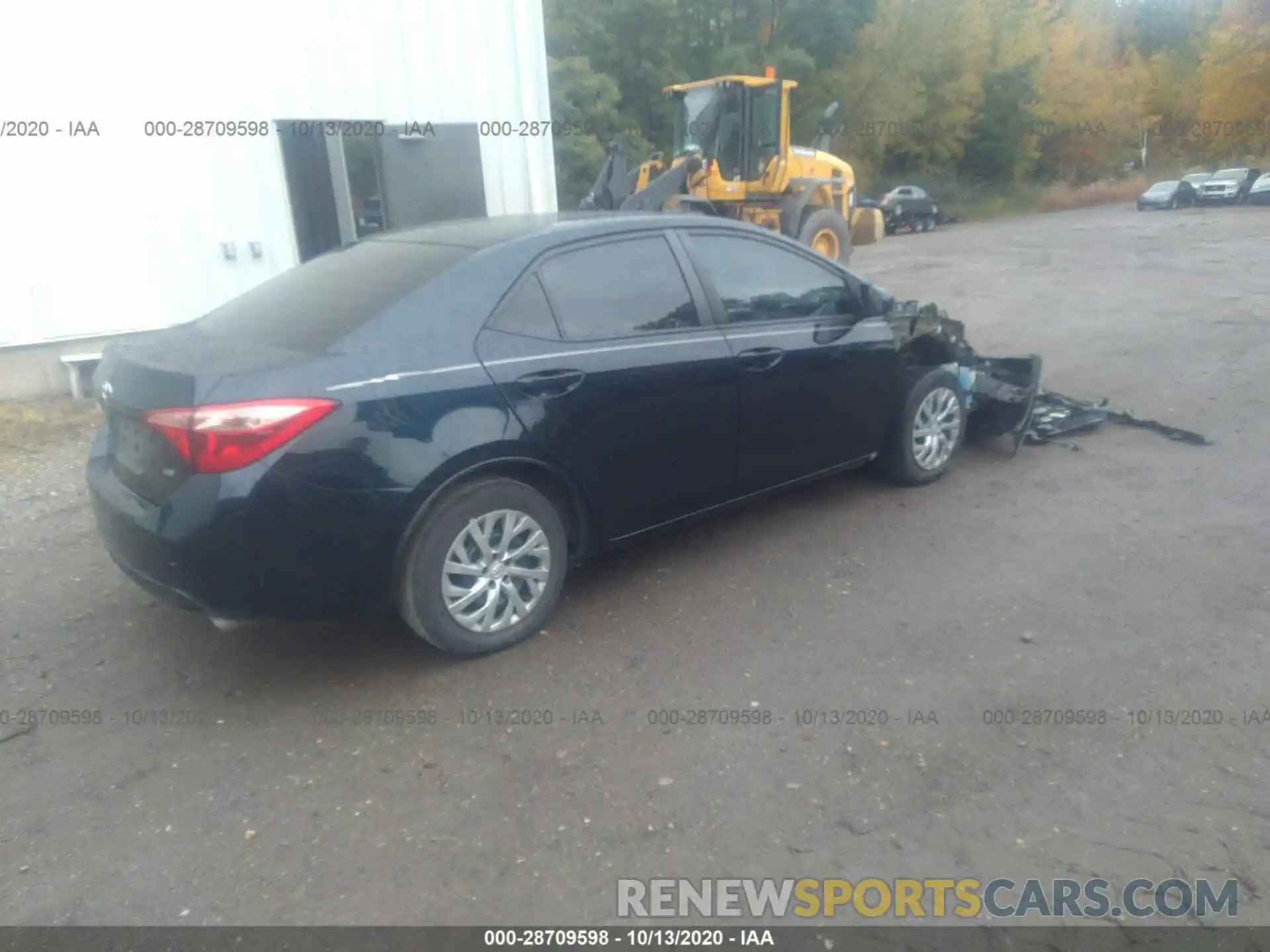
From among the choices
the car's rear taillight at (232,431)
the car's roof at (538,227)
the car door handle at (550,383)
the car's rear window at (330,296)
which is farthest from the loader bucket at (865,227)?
the car's rear taillight at (232,431)

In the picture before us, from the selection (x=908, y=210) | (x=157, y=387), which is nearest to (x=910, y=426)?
(x=157, y=387)

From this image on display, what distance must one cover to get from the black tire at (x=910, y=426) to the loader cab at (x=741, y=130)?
35.2 ft

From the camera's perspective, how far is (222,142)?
8.63 meters

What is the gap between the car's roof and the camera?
4035 millimetres

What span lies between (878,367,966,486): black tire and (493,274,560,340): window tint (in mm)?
2181

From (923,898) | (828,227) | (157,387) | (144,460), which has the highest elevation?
(157,387)

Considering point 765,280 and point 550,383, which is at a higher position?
point 765,280

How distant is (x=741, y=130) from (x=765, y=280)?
39.1ft

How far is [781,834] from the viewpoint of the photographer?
2.84 meters

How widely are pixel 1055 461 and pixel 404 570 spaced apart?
4.13m

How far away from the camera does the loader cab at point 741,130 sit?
15.4m

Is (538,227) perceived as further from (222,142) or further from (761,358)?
(222,142)

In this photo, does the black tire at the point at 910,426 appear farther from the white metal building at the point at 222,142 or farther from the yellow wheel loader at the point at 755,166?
the yellow wheel loader at the point at 755,166
